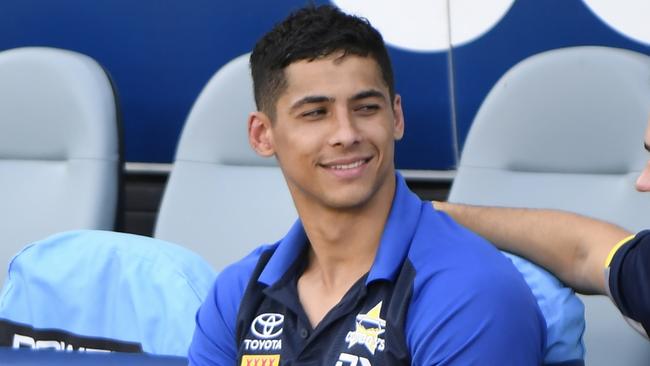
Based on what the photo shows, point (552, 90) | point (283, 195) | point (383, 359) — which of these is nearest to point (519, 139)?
point (552, 90)

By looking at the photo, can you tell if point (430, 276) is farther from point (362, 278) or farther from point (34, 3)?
point (34, 3)

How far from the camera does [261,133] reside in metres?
1.75

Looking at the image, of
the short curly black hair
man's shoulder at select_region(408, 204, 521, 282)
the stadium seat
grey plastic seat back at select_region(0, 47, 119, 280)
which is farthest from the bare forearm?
grey plastic seat back at select_region(0, 47, 119, 280)

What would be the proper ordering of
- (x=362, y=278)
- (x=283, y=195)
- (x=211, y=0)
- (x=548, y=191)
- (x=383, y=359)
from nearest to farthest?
(x=383, y=359) < (x=362, y=278) < (x=548, y=191) < (x=283, y=195) < (x=211, y=0)

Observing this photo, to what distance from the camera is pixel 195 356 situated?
66.2 inches

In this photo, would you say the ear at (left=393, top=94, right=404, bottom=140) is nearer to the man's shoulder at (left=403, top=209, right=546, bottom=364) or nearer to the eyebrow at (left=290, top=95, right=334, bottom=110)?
the eyebrow at (left=290, top=95, right=334, bottom=110)

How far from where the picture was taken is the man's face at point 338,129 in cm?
160

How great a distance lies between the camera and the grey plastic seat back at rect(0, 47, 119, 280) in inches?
108

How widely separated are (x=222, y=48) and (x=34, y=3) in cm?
50

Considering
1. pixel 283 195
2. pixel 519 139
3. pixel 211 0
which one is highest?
pixel 211 0

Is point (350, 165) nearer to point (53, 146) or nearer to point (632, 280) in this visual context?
point (632, 280)

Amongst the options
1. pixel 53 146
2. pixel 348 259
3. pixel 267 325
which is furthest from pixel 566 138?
pixel 53 146

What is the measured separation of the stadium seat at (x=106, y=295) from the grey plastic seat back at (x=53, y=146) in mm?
683

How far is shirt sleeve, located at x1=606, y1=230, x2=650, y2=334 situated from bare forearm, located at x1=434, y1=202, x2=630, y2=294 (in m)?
0.04
